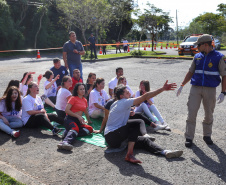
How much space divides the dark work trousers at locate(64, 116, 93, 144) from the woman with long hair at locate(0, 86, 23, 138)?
1193mm

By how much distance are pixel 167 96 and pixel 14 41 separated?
2560 cm

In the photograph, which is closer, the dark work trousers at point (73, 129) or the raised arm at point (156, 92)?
the raised arm at point (156, 92)

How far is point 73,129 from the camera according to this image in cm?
531

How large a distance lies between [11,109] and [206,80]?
4.06 m

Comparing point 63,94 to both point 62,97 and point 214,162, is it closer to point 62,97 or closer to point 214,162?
point 62,97

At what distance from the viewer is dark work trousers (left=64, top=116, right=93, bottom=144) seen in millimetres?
5088

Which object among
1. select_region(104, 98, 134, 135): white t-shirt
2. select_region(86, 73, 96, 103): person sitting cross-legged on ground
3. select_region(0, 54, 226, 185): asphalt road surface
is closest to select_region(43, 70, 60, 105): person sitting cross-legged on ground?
select_region(86, 73, 96, 103): person sitting cross-legged on ground

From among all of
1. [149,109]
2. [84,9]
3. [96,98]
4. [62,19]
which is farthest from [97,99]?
[62,19]

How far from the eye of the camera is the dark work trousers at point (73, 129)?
509 cm

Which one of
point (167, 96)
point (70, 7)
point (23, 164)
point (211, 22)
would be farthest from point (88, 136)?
point (211, 22)

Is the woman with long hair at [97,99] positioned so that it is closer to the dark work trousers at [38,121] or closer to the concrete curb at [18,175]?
the dark work trousers at [38,121]

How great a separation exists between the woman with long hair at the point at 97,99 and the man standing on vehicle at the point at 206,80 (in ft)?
7.25

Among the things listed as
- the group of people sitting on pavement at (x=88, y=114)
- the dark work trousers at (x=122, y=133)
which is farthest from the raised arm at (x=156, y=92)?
the dark work trousers at (x=122, y=133)

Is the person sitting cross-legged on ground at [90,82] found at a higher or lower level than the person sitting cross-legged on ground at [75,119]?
higher
